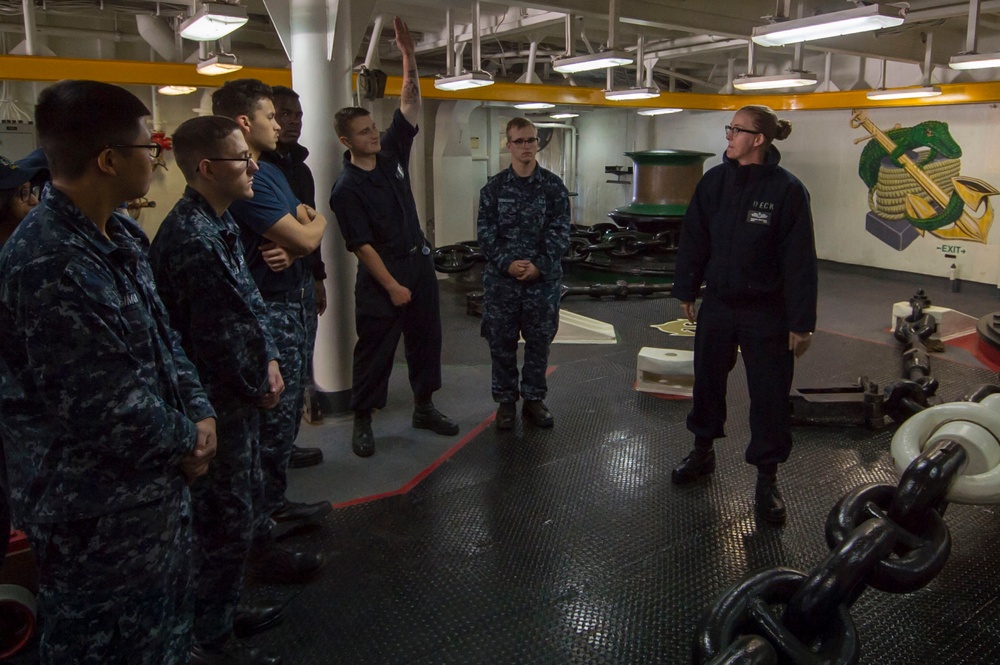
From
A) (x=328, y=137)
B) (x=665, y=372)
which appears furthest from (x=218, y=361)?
(x=665, y=372)

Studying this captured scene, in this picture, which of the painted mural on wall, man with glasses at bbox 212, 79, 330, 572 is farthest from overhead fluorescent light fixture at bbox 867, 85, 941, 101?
man with glasses at bbox 212, 79, 330, 572

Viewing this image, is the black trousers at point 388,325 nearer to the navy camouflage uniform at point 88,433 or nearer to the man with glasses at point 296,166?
the man with glasses at point 296,166

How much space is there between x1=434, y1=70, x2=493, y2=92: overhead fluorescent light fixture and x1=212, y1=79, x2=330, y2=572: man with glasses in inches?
157

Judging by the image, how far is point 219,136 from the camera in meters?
2.11

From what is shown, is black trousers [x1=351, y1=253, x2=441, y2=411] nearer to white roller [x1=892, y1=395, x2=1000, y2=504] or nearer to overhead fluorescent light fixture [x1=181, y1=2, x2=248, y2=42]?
overhead fluorescent light fixture [x1=181, y1=2, x2=248, y2=42]

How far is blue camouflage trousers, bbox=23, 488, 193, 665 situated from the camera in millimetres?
1504

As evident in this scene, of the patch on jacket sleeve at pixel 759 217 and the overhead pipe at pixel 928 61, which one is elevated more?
the overhead pipe at pixel 928 61

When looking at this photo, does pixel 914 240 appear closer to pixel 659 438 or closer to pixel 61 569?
pixel 659 438

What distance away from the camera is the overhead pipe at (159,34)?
8156mm

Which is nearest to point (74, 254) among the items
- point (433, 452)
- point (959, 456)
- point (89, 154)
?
point (89, 154)

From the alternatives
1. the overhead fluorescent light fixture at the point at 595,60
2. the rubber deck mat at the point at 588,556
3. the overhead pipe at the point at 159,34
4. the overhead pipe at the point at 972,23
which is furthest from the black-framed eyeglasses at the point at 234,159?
the overhead pipe at the point at 159,34

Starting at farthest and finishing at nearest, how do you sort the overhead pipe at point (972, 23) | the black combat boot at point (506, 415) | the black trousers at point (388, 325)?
the overhead pipe at point (972, 23), the black combat boot at point (506, 415), the black trousers at point (388, 325)

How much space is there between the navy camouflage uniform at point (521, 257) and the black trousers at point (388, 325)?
363mm

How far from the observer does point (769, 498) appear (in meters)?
3.24
